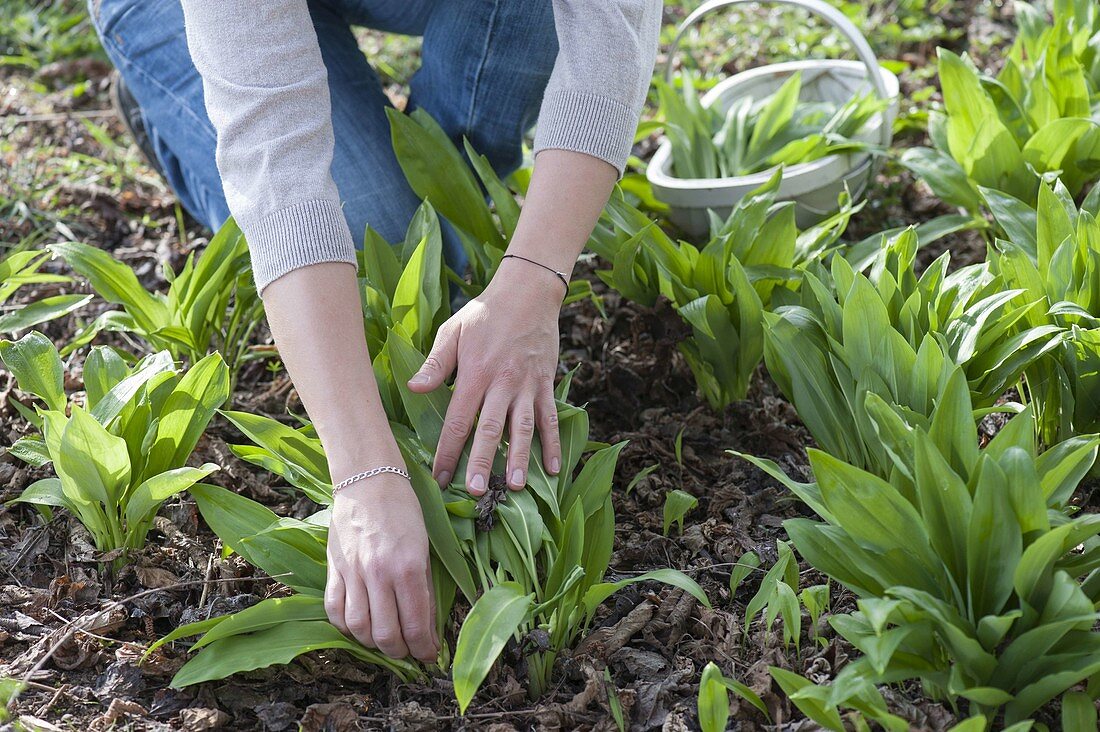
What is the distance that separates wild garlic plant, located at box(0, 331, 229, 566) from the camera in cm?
138

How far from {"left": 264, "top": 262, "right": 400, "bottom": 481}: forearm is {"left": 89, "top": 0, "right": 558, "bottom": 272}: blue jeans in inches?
26.0

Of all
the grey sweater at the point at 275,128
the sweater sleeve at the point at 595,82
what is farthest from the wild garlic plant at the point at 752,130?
the grey sweater at the point at 275,128

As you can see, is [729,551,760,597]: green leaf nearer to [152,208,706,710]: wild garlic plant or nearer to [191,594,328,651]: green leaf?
[152,208,706,710]: wild garlic plant

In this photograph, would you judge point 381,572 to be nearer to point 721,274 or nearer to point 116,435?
point 116,435

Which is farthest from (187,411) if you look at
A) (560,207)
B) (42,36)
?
(42,36)

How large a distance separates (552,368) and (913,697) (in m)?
0.61

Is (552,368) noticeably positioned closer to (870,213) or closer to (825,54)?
(870,213)

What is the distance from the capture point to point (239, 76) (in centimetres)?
139

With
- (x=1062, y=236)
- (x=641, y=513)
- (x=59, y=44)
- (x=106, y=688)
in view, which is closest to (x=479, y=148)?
(x=641, y=513)

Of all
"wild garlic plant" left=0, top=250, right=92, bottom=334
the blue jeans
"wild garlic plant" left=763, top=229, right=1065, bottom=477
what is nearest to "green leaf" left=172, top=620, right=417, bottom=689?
"wild garlic plant" left=763, top=229, right=1065, bottom=477

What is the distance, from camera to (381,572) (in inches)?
46.2

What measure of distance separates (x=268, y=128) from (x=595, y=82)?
483 millimetres

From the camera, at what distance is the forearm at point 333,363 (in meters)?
1.27

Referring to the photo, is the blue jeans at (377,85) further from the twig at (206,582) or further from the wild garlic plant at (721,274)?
the twig at (206,582)
